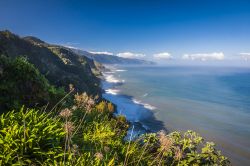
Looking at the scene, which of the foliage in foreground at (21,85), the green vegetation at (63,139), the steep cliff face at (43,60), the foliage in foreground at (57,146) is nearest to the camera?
the foliage in foreground at (57,146)

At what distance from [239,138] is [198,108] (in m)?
31.4

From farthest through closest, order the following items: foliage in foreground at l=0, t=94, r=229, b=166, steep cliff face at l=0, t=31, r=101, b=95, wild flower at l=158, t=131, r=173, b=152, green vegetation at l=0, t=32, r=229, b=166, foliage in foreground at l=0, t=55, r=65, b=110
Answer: steep cliff face at l=0, t=31, r=101, b=95, foliage in foreground at l=0, t=55, r=65, b=110, green vegetation at l=0, t=32, r=229, b=166, foliage in foreground at l=0, t=94, r=229, b=166, wild flower at l=158, t=131, r=173, b=152

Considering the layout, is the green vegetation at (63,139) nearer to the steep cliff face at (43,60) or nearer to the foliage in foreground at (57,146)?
the foliage in foreground at (57,146)

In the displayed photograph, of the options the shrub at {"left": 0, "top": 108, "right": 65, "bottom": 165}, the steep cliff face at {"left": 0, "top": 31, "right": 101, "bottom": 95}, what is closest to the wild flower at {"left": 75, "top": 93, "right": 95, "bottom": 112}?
the shrub at {"left": 0, "top": 108, "right": 65, "bottom": 165}

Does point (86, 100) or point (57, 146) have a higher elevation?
point (86, 100)

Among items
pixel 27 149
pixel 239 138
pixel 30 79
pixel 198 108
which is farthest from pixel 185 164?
pixel 198 108

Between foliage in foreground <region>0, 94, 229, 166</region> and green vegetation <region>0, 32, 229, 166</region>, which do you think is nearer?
foliage in foreground <region>0, 94, 229, 166</region>

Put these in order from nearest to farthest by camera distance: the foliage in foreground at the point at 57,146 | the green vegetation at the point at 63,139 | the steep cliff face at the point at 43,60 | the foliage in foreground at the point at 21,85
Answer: the foliage in foreground at the point at 57,146 → the green vegetation at the point at 63,139 → the foliage in foreground at the point at 21,85 → the steep cliff face at the point at 43,60

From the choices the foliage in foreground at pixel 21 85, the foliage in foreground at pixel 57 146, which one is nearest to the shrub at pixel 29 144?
the foliage in foreground at pixel 57 146

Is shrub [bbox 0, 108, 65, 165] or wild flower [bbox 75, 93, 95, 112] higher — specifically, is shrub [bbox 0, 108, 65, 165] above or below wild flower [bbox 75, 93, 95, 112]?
below

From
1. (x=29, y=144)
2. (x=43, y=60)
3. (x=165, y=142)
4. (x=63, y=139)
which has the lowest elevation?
(x=63, y=139)

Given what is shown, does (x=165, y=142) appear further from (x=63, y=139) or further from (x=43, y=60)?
(x=43, y=60)

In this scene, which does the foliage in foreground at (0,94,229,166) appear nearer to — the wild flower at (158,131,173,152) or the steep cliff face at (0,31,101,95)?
the wild flower at (158,131,173,152)

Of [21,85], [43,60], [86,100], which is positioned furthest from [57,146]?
[43,60]
